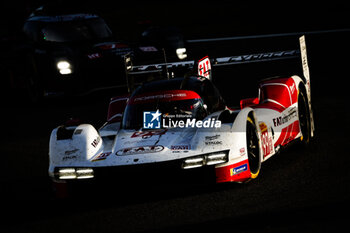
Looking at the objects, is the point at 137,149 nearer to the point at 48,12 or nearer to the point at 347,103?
the point at 347,103

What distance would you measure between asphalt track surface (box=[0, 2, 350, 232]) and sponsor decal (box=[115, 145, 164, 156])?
0.36 m

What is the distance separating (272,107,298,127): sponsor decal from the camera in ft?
27.1

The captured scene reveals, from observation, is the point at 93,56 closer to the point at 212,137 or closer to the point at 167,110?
the point at 167,110

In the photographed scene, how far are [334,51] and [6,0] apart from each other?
1834 centimetres

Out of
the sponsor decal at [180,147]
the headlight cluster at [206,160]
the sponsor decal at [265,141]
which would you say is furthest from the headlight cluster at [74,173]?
the sponsor decal at [265,141]

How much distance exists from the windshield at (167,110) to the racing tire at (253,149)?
28.3 inches

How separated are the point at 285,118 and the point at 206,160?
1986mm

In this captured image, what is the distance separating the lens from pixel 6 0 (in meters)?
31.3

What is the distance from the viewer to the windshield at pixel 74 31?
14.4 meters

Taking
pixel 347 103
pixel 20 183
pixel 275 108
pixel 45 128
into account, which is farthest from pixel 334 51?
pixel 20 183

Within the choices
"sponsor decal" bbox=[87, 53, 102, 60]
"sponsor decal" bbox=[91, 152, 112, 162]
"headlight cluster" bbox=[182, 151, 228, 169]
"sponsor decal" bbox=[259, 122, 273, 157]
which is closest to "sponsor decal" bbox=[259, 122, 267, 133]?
"sponsor decal" bbox=[259, 122, 273, 157]

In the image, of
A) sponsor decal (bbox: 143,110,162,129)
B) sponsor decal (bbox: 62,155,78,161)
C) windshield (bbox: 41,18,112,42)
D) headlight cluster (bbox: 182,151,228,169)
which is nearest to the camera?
headlight cluster (bbox: 182,151,228,169)

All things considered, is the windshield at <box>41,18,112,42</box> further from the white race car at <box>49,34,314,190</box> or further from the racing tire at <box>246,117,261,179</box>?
the racing tire at <box>246,117,261,179</box>

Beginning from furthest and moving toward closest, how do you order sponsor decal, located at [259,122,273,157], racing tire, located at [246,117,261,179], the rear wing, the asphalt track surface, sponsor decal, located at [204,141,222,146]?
the rear wing, sponsor decal, located at [259,122,273,157], racing tire, located at [246,117,261,179], sponsor decal, located at [204,141,222,146], the asphalt track surface
